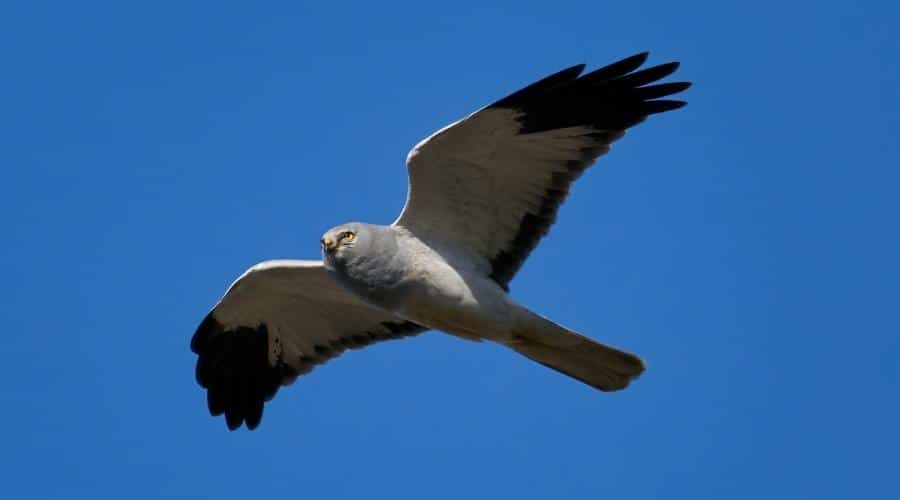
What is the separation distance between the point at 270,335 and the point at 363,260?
2.98m

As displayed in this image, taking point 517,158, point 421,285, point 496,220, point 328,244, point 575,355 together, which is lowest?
point 575,355

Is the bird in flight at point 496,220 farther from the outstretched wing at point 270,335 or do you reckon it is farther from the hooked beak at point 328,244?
the outstretched wing at point 270,335

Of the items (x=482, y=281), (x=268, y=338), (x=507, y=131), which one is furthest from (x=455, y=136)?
(x=268, y=338)

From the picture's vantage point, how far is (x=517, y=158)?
13.0m

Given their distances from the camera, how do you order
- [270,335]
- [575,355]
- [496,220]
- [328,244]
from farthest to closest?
[270,335] < [496,220] < [575,355] < [328,244]

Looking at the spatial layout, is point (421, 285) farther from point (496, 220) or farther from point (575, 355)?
point (575, 355)

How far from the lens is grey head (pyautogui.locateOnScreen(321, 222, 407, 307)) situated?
12398mm

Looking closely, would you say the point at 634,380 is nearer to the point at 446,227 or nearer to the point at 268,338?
the point at 446,227

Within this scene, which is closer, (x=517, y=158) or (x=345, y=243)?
(x=345, y=243)

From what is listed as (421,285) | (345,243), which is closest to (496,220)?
(421,285)

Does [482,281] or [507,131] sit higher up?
[507,131]

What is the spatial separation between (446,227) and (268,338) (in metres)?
2.79

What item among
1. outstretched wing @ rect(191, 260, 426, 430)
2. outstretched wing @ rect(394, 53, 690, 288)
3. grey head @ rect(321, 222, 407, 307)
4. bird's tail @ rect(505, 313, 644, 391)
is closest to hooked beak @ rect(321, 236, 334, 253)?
grey head @ rect(321, 222, 407, 307)

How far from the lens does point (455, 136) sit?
1255 centimetres
